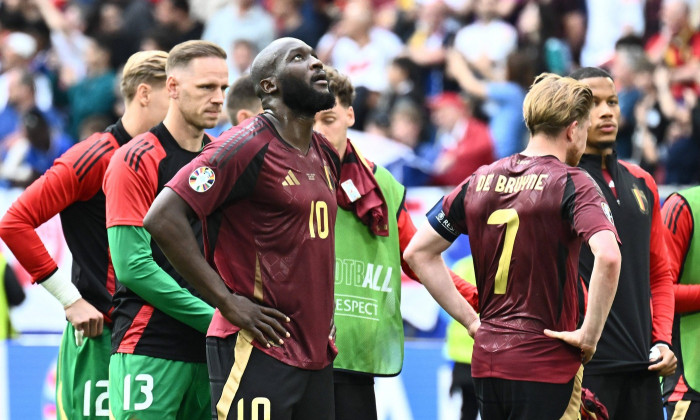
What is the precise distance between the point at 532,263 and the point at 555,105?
30.3 inches

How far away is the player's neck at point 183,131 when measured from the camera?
20.1 ft

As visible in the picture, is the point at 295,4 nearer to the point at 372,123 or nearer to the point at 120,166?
the point at 372,123

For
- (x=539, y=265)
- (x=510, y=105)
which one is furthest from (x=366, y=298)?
(x=510, y=105)

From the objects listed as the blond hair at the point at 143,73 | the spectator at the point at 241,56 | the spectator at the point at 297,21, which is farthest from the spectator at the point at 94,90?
the blond hair at the point at 143,73

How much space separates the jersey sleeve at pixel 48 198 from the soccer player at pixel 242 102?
0.96m

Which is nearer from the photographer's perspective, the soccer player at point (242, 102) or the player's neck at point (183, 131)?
the player's neck at point (183, 131)

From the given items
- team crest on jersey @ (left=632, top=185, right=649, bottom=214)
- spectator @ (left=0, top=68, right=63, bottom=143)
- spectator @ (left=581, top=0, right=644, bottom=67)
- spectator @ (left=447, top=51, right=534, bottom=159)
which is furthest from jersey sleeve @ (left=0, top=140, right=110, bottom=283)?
spectator @ (left=0, top=68, right=63, bottom=143)

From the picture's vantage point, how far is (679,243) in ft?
21.7

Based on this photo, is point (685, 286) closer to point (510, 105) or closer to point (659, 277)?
point (659, 277)

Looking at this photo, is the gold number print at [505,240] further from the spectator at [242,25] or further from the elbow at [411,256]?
the spectator at [242,25]

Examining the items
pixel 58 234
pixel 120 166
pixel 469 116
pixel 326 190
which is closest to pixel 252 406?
pixel 326 190

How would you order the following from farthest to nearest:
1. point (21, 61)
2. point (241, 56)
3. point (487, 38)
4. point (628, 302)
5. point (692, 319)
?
point (21, 61)
point (241, 56)
point (487, 38)
point (692, 319)
point (628, 302)

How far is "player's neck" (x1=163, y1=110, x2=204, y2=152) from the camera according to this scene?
611 centimetres

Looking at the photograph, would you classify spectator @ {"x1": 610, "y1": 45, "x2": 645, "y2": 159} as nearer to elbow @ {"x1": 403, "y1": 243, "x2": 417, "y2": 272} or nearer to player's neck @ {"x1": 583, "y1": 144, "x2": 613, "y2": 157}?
player's neck @ {"x1": 583, "y1": 144, "x2": 613, "y2": 157}
